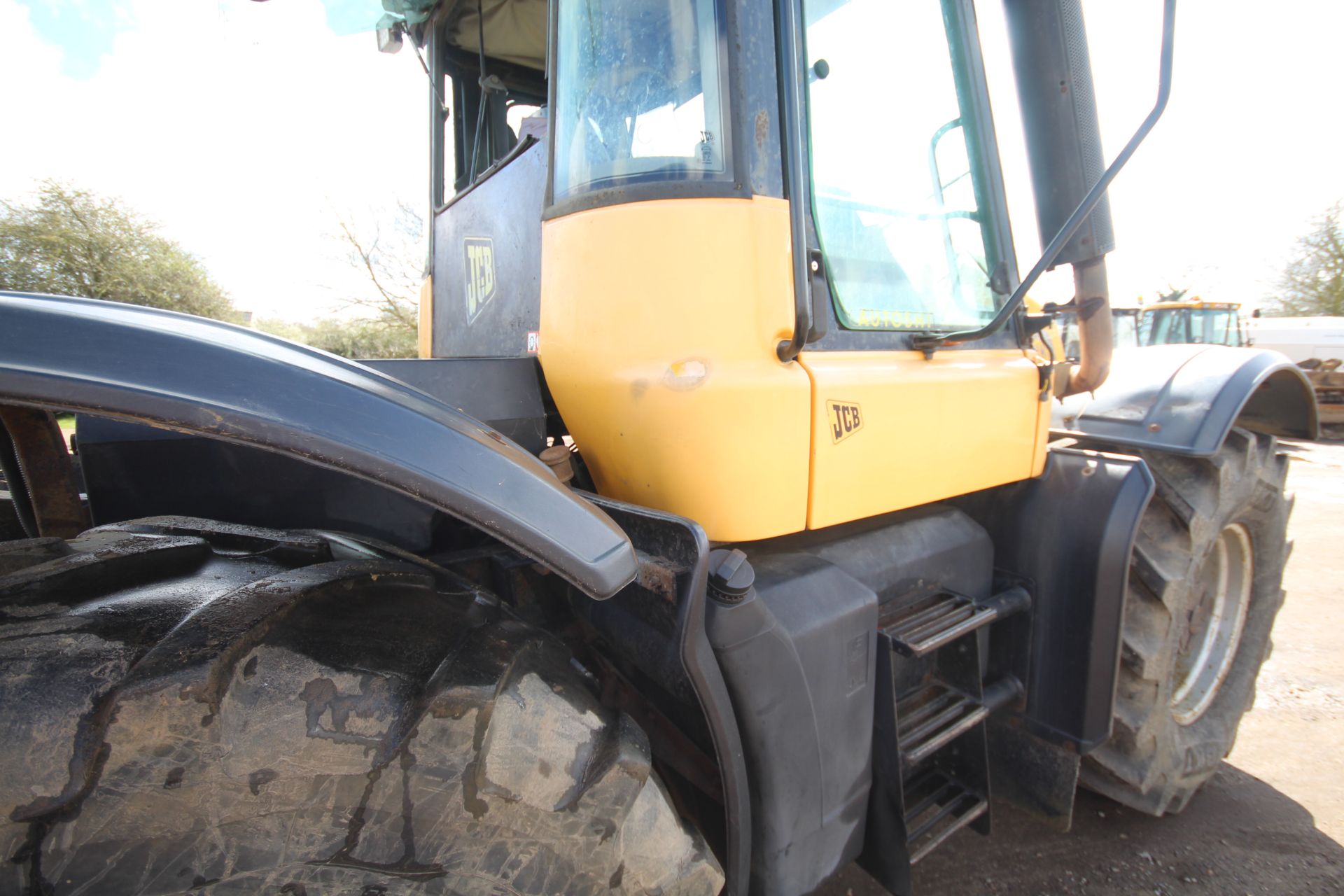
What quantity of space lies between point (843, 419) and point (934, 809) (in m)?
0.97

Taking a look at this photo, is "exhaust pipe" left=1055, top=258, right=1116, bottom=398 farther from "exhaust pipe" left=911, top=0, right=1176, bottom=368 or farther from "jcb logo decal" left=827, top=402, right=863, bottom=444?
"jcb logo decal" left=827, top=402, right=863, bottom=444

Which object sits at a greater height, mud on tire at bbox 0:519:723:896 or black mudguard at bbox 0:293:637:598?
black mudguard at bbox 0:293:637:598

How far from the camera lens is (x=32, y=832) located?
767mm

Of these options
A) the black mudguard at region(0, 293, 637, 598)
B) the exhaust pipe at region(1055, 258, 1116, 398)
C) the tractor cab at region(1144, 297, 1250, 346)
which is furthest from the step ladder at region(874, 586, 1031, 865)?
the tractor cab at region(1144, 297, 1250, 346)

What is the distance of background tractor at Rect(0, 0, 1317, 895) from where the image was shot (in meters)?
0.81

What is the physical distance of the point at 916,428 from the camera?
59.3 inches

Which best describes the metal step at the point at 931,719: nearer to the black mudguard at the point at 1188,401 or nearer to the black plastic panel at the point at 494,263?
the black mudguard at the point at 1188,401

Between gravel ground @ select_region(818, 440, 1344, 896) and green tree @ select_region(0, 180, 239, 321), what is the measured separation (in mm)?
21197

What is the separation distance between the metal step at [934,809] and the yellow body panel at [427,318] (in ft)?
7.53

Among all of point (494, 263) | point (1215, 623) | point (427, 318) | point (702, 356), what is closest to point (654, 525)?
point (702, 356)

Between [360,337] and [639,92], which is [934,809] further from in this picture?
[360,337]

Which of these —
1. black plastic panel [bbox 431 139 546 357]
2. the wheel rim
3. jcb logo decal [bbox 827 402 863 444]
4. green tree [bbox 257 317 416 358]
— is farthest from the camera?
green tree [bbox 257 317 416 358]

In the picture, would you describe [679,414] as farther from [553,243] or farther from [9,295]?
[9,295]

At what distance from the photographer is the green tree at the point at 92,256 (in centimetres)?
1722
